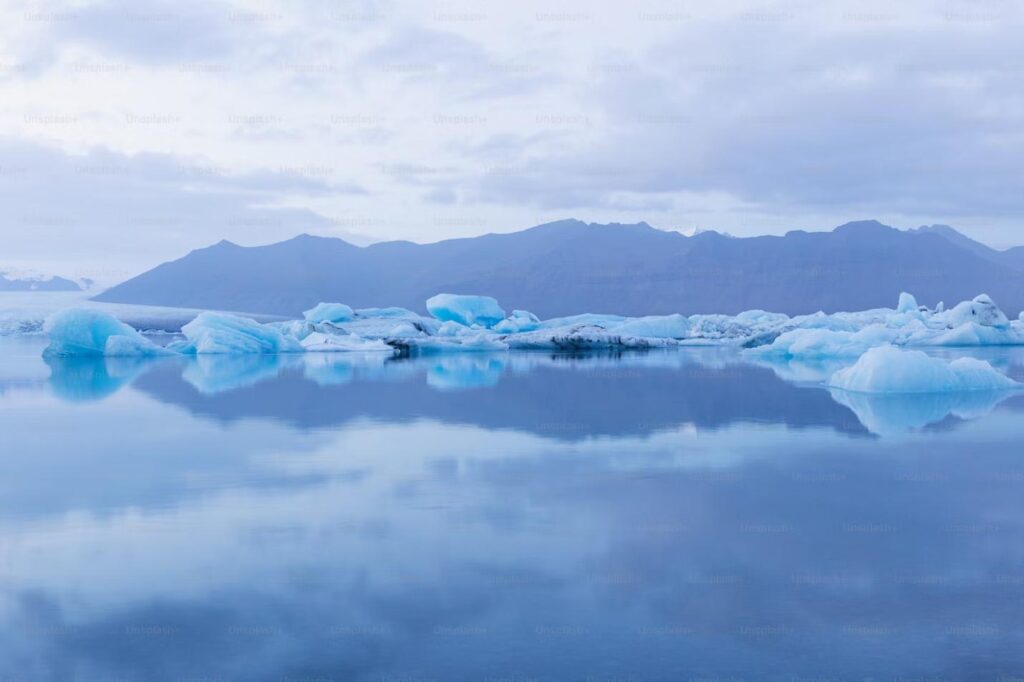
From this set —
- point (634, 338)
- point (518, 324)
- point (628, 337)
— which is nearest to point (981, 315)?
point (634, 338)

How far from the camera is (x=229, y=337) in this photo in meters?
25.5

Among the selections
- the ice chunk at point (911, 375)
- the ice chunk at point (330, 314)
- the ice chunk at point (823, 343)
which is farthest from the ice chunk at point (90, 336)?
the ice chunk at point (911, 375)

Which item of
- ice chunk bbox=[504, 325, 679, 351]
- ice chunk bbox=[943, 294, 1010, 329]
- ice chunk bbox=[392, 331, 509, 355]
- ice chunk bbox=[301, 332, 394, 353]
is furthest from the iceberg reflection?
ice chunk bbox=[943, 294, 1010, 329]

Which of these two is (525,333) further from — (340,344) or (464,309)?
(464,309)

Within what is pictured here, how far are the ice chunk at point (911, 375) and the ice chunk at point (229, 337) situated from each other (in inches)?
686

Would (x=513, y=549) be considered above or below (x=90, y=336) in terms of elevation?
below

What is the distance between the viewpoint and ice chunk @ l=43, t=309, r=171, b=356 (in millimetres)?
22672

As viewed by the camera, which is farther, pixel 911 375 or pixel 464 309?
pixel 464 309

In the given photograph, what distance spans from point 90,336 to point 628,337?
645 inches

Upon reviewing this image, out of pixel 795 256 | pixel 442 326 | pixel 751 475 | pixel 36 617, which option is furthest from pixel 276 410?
pixel 795 256

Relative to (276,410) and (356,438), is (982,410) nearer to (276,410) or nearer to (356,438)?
(356,438)

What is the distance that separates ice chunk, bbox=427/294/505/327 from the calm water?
91.5ft

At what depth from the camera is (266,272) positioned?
138 m

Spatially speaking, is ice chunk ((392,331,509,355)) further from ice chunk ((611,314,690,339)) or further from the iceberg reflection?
ice chunk ((611,314,690,339))
